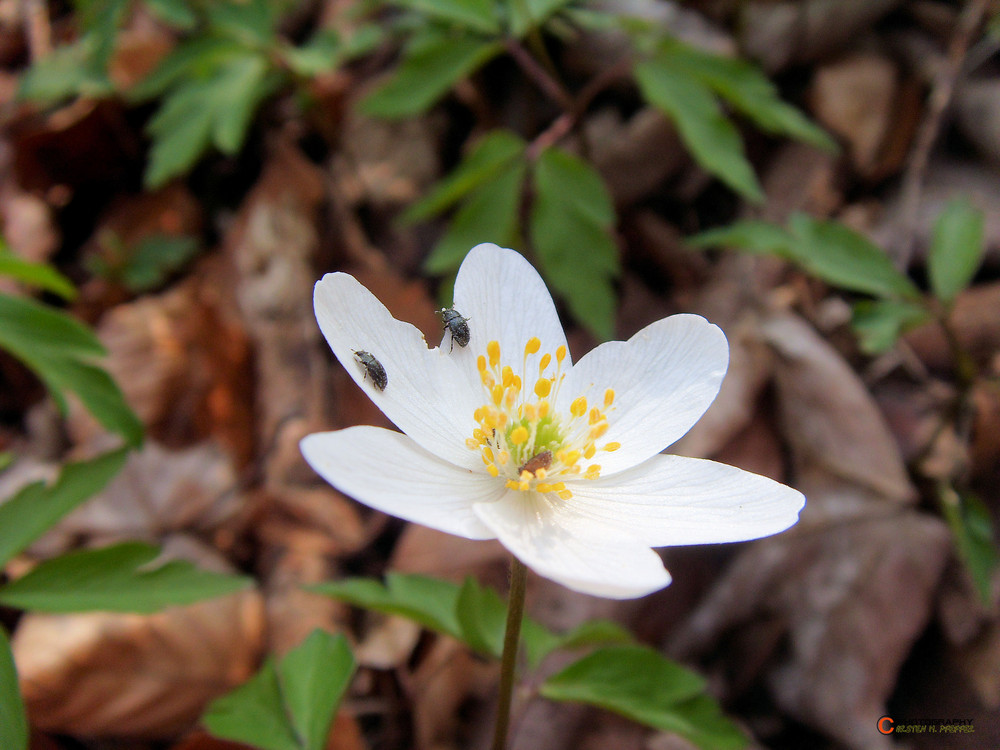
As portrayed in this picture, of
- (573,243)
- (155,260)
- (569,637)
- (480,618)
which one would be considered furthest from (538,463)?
(155,260)

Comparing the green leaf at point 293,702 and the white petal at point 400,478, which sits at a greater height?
the white petal at point 400,478

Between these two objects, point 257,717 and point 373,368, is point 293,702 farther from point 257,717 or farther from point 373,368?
point 373,368

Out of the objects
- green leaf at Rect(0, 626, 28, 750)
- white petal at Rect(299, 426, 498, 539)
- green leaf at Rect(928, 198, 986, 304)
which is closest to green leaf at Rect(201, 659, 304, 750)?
green leaf at Rect(0, 626, 28, 750)

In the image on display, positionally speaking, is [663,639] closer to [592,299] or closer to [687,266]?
[592,299]

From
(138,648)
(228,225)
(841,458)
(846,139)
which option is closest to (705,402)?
(841,458)

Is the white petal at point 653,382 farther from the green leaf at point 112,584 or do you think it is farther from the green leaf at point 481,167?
the green leaf at point 481,167

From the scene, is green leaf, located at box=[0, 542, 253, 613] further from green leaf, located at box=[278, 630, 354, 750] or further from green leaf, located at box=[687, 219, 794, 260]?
green leaf, located at box=[687, 219, 794, 260]

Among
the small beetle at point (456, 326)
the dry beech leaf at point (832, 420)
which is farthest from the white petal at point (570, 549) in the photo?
the dry beech leaf at point (832, 420)
